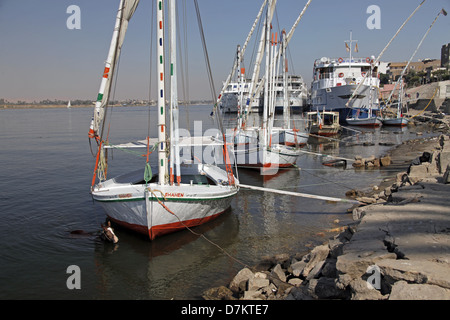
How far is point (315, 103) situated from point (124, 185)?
68.1m

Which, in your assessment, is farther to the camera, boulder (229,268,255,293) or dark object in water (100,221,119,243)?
dark object in water (100,221,119,243)

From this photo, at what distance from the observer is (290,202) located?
60.5 feet

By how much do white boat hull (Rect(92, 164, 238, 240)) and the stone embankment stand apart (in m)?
3.97

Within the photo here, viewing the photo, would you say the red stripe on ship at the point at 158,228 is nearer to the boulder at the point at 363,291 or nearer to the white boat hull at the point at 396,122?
the boulder at the point at 363,291

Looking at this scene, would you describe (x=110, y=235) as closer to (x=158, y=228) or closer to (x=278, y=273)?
(x=158, y=228)

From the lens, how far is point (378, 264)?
665cm

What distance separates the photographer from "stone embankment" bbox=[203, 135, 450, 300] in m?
6.11

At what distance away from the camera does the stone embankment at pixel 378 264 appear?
6.11 meters

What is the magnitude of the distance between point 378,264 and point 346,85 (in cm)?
6334

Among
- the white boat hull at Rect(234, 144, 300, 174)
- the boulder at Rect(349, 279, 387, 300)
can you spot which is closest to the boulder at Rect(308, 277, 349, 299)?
the boulder at Rect(349, 279, 387, 300)

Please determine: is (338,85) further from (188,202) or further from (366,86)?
(188,202)
